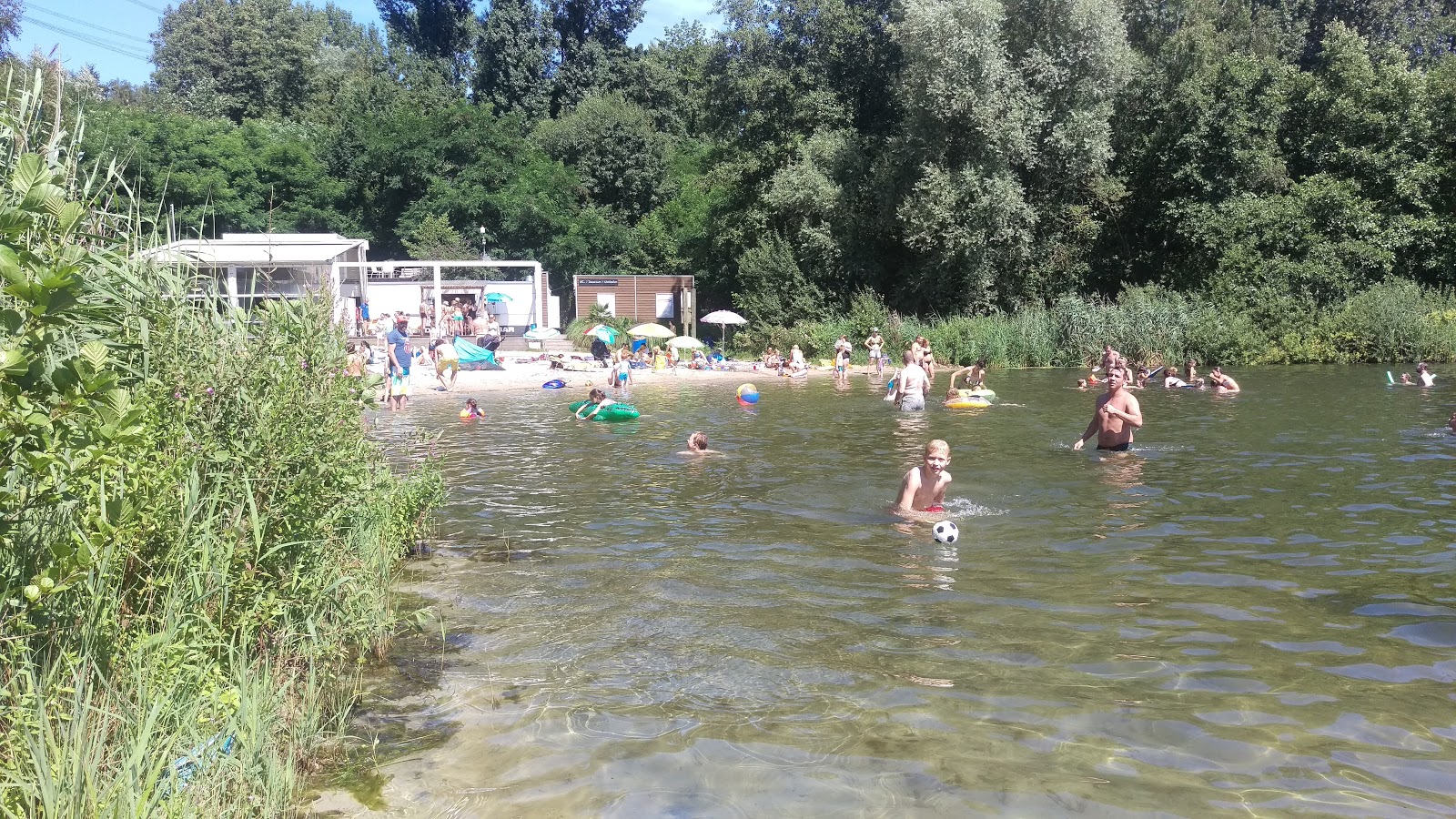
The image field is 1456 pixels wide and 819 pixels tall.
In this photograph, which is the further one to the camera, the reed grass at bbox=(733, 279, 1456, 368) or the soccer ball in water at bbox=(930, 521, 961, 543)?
the reed grass at bbox=(733, 279, 1456, 368)

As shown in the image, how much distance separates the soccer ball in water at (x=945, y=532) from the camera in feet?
30.9

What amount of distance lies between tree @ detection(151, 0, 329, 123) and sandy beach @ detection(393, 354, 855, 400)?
3495cm

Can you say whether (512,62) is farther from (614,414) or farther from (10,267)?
(10,267)

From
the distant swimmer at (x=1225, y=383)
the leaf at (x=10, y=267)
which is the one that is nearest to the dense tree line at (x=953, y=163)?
the distant swimmer at (x=1225, y=383)

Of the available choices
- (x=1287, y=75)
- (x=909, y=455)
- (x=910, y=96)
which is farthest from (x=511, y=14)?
(x=909, y=455)

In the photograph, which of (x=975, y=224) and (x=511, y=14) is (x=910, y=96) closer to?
(x=975, y=224)

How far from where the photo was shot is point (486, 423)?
19547 millimetres

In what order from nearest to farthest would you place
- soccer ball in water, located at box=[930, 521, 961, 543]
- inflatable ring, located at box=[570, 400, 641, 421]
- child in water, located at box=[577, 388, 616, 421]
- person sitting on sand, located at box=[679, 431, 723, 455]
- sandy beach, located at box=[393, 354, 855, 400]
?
1. soccer ball in water, located at box=[930, 521, 961, 543]
2. person sitting on sand, located at box=[679, 431, 723, 455]
3. inflatable ring, located at box=[570, 400, 641, 421]
4. child in water, located at box=[577, 388, 616, 421]
5. sandy beach, located at box=[393, 354, 855, 400]

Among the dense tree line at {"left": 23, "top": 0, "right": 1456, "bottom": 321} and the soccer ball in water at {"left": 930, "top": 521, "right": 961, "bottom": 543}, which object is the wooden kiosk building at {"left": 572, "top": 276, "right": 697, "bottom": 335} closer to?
the dense tree line at {"left": 23, "top": 0, "right": 1456, "bottom": 321}

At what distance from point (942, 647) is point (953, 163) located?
29646mm

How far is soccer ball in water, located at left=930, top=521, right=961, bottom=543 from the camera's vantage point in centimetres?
941

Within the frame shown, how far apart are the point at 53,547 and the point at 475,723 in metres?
2.49

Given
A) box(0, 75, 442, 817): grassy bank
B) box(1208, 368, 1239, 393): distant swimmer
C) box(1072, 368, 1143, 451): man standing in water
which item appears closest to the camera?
box(0, 75, 442, 817): grassy bank

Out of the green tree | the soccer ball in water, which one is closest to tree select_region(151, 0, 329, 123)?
the green tree
